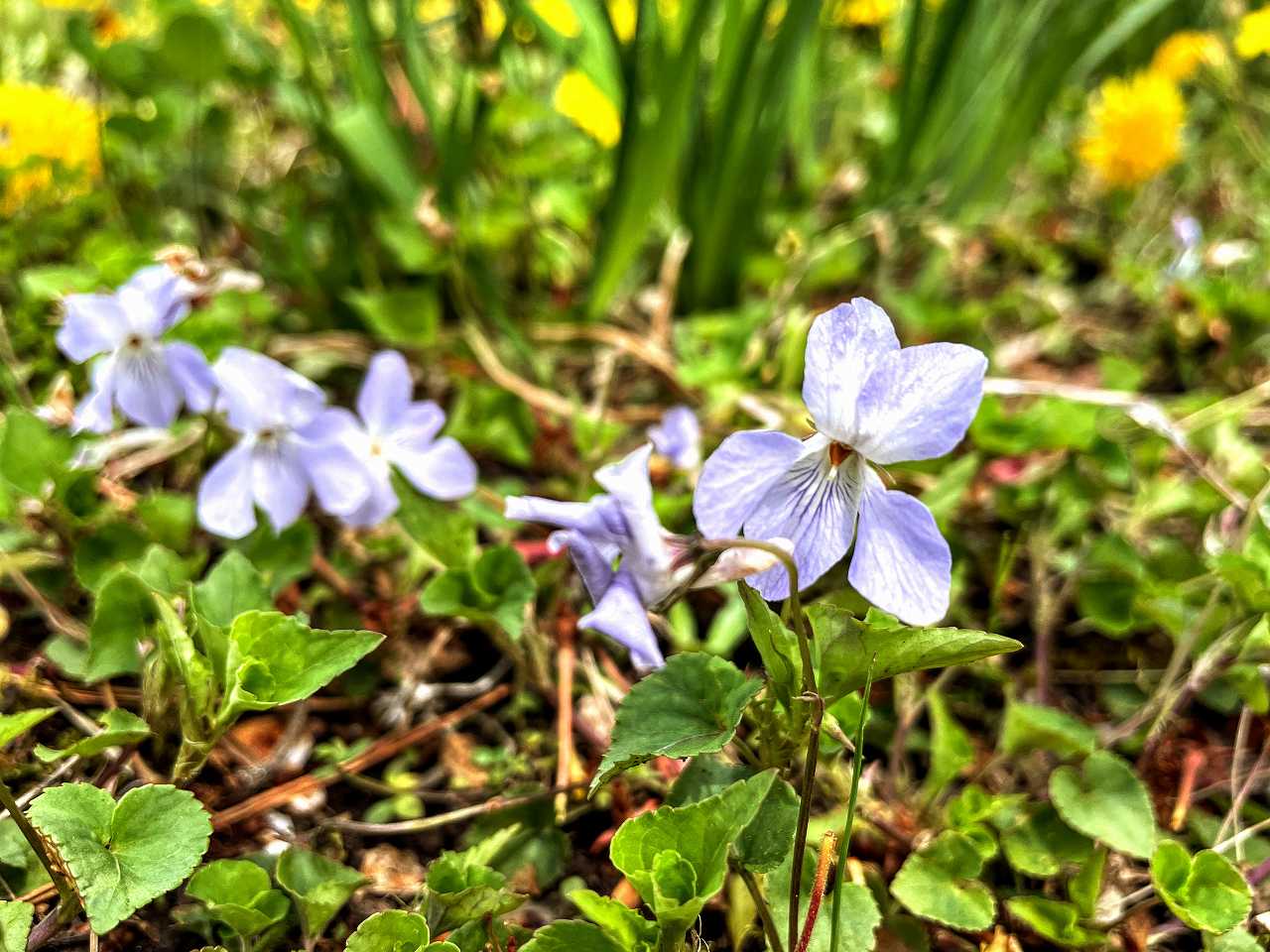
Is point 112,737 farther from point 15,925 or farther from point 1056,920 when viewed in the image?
point 1056,920

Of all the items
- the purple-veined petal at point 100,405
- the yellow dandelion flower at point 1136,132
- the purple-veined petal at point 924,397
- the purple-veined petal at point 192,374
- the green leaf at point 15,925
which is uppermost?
the yellow dandelion flower at point 1136,132

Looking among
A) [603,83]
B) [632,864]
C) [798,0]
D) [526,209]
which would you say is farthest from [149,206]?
[632,864]

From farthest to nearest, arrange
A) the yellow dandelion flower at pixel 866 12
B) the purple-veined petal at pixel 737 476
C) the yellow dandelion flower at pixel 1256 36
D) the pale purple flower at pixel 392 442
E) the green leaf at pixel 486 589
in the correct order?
the yellow dandelion flower at pixel 866 12 < the yellow dandelion flower at pixel 1256 36 < the pale purple flower at pixel 392 442 < the green leaf at pixel 486 589 < the purple-veined petal at pixel 737 476

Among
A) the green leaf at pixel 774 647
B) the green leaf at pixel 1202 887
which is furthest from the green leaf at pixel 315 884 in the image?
the green leaf at pixel 1202 887

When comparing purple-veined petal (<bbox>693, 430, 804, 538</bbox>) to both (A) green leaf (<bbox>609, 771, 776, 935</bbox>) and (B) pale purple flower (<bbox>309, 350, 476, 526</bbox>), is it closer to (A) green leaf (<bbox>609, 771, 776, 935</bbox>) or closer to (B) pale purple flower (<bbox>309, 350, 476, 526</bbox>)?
(A) green leaf (<bbox>609, 771, 776, 935</bbox>)

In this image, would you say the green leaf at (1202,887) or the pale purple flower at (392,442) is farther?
the pale purple flower at (392,442)

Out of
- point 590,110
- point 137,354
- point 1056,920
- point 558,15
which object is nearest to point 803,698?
point 1056,920

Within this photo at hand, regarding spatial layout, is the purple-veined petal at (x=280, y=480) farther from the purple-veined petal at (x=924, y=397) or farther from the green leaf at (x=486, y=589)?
the purple-veined petal at (x=924, y=397)
